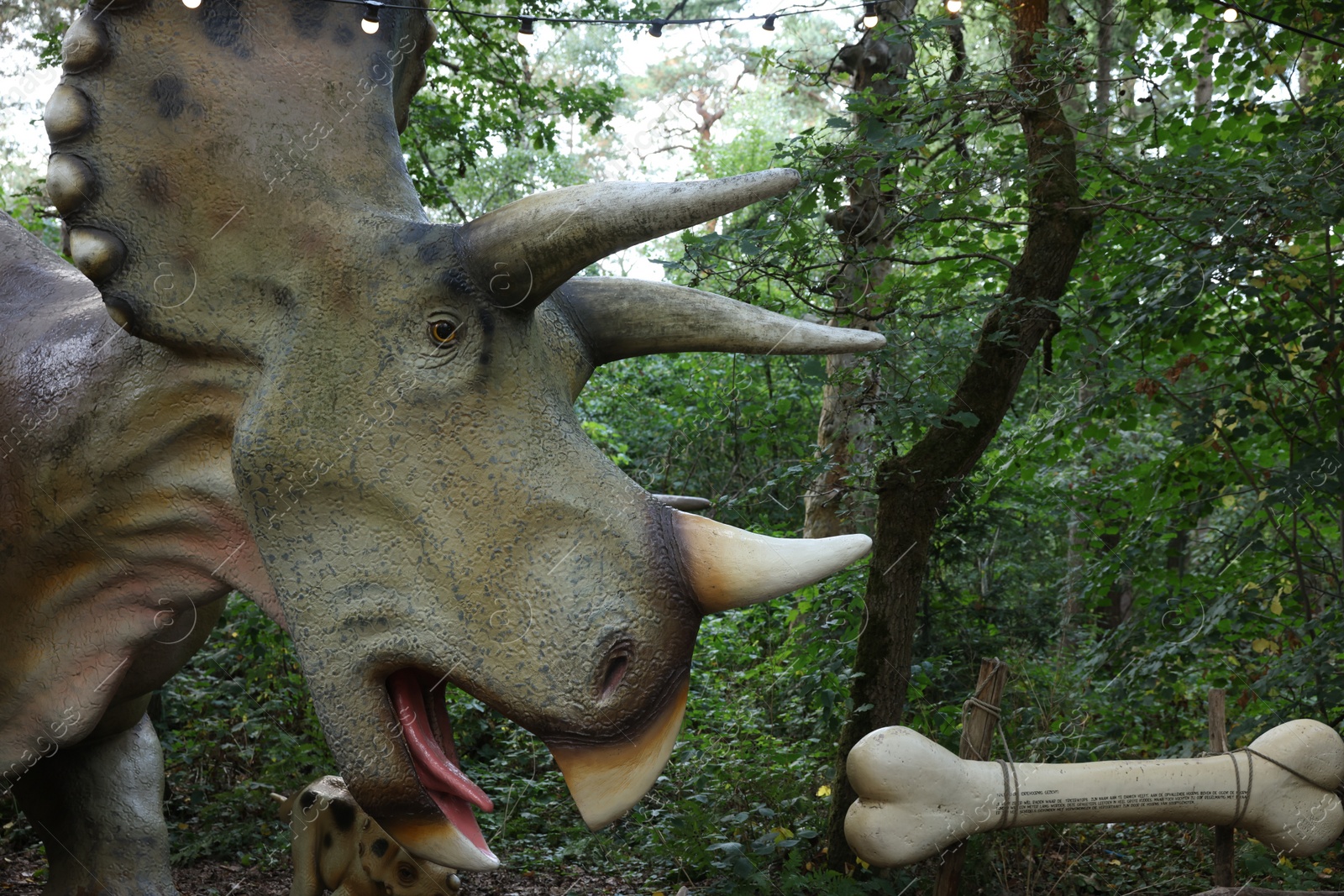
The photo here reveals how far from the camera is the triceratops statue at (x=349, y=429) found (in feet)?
6.79

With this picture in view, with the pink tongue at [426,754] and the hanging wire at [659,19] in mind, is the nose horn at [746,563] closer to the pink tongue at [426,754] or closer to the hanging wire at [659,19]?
the pink tongue at [426,754]

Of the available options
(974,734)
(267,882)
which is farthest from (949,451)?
(267,882)

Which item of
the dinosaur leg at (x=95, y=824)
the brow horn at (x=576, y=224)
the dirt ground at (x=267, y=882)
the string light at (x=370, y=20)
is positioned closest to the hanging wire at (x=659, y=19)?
the string light at (x=370, y=20)

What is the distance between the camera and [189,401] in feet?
7.88

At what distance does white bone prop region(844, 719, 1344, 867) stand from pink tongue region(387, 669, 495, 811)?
145 cm

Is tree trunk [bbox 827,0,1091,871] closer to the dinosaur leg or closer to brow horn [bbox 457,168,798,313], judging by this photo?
the dinosaur leg

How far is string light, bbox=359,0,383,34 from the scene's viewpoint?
8.29ft

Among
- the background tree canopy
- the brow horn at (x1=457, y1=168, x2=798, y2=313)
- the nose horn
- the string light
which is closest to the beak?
the nose horn

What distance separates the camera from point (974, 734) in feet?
12.2

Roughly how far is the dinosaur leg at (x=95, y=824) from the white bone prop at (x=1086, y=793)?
6.68 feet

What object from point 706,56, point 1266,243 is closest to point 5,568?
point 1266,243

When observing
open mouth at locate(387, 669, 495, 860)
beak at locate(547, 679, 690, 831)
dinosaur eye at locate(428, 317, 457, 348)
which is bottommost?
open mouth at locate(387, 669, 495, 860)

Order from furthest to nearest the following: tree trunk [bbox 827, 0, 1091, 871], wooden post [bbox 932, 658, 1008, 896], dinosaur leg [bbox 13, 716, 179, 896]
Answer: tree trunk [bbox 827, 0, 1091, 871], wooden post [bbox 932, 658, 1008, 896], dinosaur leg [bbox 13, 716, 179, 896]

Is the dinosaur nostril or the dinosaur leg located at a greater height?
the dinosaur nostril
